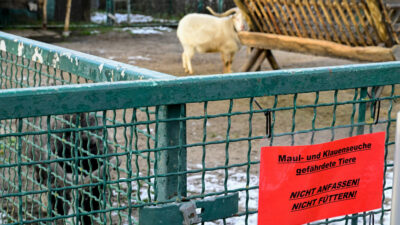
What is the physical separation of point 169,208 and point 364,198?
58 centimetres

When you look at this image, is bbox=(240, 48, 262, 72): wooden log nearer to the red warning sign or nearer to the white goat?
the white goat

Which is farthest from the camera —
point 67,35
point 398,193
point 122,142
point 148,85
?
point 67,35

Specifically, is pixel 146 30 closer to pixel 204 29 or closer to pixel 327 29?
pixel 204 29

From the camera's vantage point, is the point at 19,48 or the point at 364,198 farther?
the point at 19,48

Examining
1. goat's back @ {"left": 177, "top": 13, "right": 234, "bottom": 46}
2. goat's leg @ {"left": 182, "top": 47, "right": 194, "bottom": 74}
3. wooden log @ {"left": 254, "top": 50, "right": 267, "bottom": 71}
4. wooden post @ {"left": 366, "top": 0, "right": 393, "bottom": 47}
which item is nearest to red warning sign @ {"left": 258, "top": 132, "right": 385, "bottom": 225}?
wooden post @ {"left": 366, "top": 0, "right": 393, "bottom": 47}

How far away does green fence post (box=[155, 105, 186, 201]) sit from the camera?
154cm

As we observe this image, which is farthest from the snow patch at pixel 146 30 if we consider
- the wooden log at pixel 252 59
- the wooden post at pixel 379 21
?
the wooden post at pixel 379 21

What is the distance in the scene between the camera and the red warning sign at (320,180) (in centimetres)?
162

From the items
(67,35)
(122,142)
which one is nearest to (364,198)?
(122,142)

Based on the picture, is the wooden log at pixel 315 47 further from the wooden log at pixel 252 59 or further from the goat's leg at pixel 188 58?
the goat's leg at pixel 188 58

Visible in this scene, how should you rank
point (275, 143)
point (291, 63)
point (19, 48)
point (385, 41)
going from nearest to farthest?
point (275, 143) → point (19, 48) → point (385, 41) → point (291, 63)

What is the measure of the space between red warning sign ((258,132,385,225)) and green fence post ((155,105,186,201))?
206 millimetres

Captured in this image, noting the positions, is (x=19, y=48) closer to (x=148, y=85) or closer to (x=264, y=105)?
(x=148, y=85)

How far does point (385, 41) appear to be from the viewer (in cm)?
671
